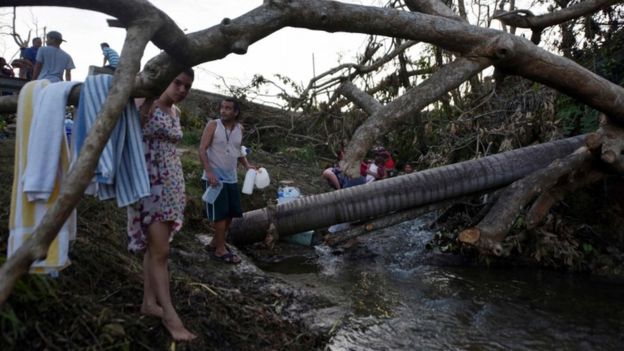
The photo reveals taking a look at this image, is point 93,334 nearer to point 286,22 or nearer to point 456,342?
point 286,22

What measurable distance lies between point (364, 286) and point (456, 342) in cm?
153

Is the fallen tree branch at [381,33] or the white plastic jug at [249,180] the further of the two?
the white plastic jug at [249,180]

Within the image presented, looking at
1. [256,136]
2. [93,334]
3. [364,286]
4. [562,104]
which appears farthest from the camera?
[256,136]

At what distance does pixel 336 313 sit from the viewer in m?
4.32

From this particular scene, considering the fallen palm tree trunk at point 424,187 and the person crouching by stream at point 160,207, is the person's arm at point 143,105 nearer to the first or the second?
the person crouching by stream at point 160,207

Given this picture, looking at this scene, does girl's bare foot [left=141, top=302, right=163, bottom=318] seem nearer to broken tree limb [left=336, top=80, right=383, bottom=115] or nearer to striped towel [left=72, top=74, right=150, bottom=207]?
striped towel [left=72, top=74, right=150, bottom=207]

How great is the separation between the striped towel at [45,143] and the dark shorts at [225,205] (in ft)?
9.12

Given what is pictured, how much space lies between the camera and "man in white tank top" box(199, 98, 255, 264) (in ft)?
16.9

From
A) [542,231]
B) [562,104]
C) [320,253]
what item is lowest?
Result: [320,253]

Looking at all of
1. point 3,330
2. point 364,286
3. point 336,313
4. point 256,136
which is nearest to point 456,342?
point 336,313

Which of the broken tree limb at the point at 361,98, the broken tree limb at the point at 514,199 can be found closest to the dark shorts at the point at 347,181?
the broken tree limb at the point at 361,98

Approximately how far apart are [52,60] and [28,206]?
5778mm

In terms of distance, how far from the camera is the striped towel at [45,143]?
2.38 metres

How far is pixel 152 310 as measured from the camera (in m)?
2.99
